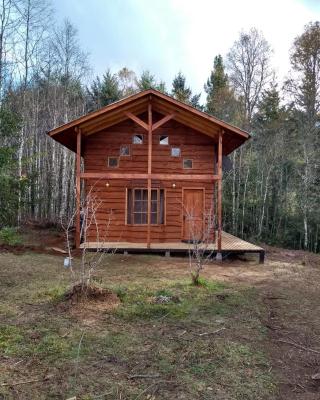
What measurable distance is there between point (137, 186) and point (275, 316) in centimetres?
805

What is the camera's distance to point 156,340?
4680 millimetres

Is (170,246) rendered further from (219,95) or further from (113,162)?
(219,95)

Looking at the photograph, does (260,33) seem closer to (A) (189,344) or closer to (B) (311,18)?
(B) (311,18)

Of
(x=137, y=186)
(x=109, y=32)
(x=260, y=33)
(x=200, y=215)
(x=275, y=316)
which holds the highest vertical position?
(x=109, y=32)

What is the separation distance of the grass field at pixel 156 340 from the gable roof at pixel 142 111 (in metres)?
5.52

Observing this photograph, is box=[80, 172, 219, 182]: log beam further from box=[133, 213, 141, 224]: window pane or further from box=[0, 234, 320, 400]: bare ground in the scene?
box=[0, 234, 320, 400]: bare ground

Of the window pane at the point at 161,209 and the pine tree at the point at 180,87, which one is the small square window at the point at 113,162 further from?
the pine tree at the point at 180,87

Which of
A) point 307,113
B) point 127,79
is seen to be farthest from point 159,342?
point 127,79

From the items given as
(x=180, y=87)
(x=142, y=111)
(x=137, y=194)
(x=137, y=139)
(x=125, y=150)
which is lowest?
(x=137, y=194)

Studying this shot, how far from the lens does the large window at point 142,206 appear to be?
13.4m

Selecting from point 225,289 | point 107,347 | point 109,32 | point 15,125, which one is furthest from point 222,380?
point 109,32

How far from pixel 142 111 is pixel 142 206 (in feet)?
11.0

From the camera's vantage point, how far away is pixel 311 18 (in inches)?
1056

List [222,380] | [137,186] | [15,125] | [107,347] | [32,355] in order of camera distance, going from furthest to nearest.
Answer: [137,186]
[15,125]
[107,347]
[32,355]
[222,380]
